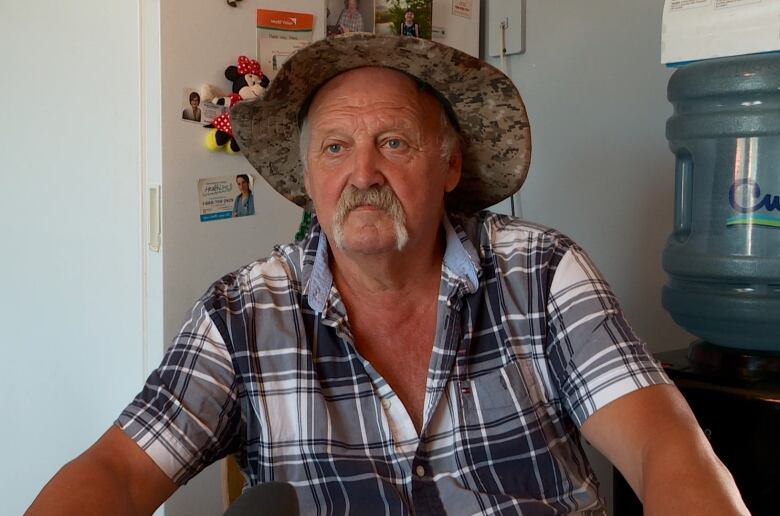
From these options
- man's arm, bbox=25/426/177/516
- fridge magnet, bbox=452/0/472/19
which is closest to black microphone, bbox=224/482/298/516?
man's arm, bbox=25/426/177/516

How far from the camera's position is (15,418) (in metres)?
2.06

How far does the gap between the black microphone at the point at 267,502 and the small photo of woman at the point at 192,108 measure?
124cm

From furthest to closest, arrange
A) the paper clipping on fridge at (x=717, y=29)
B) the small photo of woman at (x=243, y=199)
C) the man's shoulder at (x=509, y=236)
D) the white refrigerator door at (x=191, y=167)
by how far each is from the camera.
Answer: the small photo of woman at (x=243, y=199)
the white refrigerator door at (x=191, y=167)
the paper clipping on fridge at (x=717, y=29)
the man's shoulder at (x=509, y=236)

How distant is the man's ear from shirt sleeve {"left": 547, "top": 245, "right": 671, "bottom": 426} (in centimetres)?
24

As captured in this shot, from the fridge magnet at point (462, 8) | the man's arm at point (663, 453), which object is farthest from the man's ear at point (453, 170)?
the fridge magnet at point (462, 8)

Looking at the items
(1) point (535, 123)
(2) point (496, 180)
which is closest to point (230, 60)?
(2) point (496, 180)

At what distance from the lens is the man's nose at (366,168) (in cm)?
123

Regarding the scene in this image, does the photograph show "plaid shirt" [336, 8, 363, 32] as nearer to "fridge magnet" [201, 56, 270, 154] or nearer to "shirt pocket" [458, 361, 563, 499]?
"fridge magnet" [201, 56, 270, 154]

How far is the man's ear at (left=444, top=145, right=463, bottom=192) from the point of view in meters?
1.39

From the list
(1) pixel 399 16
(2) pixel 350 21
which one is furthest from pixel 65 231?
(1) pixel 399 16

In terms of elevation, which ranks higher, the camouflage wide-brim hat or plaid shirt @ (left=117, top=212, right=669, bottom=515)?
the camouflage wide-brim hat

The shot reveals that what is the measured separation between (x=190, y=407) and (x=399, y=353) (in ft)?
1.05

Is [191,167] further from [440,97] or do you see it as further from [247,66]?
[440,97]

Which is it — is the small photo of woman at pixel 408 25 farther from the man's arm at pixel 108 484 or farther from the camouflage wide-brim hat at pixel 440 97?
the man's arm at pixel 108 484
